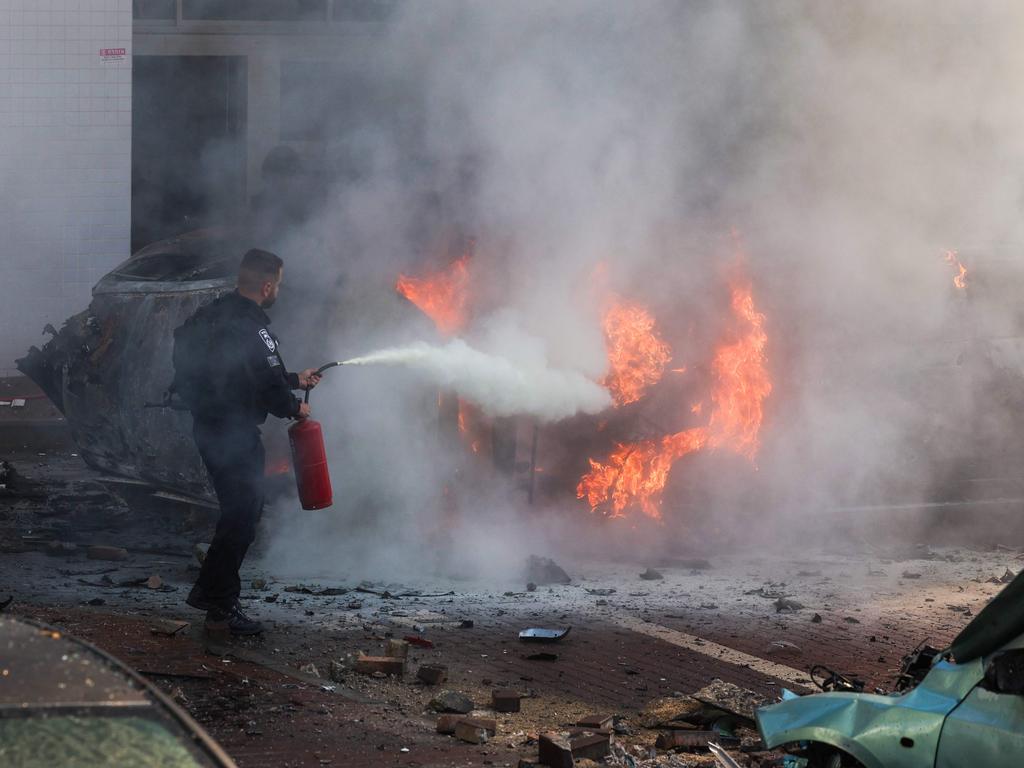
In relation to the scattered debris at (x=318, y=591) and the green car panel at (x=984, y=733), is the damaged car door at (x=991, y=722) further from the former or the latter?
the scattered debris at (x=318, y=591)

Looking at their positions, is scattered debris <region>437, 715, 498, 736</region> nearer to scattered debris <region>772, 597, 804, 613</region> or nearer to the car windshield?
scattered debris <region>772, 597, 804, 613</region>

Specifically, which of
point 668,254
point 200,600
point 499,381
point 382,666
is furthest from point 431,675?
point 668,254

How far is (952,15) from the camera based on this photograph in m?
9.75

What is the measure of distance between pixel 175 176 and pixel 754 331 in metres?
7.42

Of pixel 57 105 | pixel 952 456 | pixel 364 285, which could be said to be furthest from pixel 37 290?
pixel 952 456

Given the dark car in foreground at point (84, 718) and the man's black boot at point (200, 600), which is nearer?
the dark car in foreground at point (84, 718)

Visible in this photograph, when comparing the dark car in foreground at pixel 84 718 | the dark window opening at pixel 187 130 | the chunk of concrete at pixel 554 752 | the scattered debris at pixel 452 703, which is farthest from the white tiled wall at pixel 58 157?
the dark car in foreground at pixel 84 718

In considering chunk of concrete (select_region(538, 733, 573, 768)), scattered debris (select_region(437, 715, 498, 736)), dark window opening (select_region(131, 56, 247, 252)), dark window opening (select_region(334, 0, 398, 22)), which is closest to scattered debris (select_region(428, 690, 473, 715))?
scattered debris (select_region(437, 715, 498, 736))

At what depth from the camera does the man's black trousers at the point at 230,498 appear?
19.7ft

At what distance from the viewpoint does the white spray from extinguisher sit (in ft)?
25.1

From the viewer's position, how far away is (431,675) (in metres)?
5.36

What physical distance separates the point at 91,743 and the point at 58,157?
1139 cm

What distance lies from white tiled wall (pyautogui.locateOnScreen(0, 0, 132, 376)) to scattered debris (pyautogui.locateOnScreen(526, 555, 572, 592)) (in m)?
7.04

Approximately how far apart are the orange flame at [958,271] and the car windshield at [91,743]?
26.4ft
